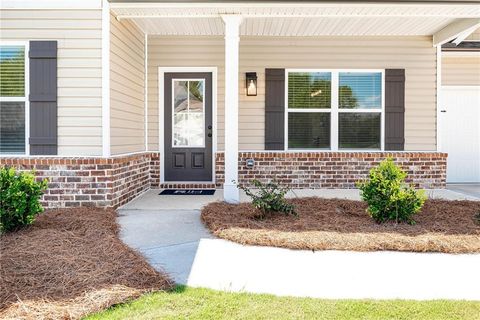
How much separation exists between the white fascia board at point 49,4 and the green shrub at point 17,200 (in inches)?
99.9

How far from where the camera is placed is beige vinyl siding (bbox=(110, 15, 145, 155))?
599 cm

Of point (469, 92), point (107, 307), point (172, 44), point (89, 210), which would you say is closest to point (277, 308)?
point (107, 307)

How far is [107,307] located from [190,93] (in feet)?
19.0

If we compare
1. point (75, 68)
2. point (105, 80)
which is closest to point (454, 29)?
point (105, 80)

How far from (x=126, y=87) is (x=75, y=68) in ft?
3.30

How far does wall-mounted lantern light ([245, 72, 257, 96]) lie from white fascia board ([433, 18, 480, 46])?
3496mm

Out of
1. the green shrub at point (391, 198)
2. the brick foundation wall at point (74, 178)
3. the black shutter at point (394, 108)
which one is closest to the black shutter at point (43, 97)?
the brick foundation wall at point (74, 178)

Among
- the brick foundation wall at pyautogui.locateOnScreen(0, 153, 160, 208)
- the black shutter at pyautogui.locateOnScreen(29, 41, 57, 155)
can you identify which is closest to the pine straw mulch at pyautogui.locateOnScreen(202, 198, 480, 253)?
the brick foundation wall at pyautogui.locateOnScreen(0, 153, 160, 208)

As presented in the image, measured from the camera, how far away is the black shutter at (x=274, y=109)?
7949mm

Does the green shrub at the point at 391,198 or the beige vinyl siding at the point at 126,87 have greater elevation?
A: the beige vinyl siding at the point at 126,87

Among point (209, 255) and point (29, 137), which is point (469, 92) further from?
point (29, 137)

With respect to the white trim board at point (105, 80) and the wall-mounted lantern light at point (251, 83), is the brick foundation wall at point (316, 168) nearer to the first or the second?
the wall-mounted lantern light at point (251, 83)

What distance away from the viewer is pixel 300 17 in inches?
252

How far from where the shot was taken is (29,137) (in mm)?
5777
